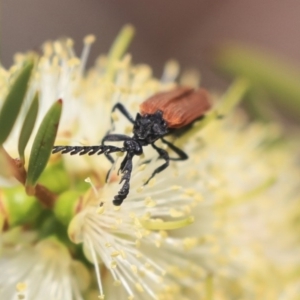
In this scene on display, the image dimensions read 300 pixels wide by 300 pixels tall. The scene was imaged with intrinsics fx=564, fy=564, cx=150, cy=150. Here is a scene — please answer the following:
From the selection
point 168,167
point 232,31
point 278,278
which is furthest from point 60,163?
point 232,31

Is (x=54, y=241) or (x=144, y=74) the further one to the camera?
(x=144, y=74)

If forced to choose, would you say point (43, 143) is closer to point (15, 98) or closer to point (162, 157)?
point (15, 98)

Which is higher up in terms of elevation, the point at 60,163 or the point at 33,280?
the point at 60,163

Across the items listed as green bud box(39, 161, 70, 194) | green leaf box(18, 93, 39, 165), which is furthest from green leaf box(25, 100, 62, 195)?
green bud box(39, 161, 70, 194)

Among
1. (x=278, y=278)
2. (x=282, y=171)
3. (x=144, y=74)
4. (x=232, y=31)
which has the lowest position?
(x=278, y=278)

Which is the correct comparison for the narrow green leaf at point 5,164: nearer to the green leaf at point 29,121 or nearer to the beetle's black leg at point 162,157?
the green leaf at point 29,121

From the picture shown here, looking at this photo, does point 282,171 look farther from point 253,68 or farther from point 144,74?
point 144,74

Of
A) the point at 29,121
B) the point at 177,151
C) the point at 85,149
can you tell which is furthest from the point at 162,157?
the point at 29,121
